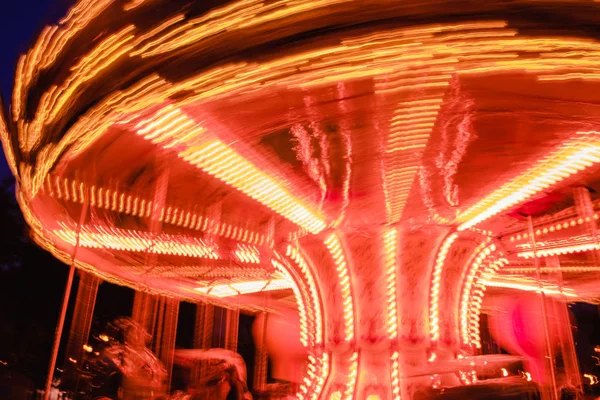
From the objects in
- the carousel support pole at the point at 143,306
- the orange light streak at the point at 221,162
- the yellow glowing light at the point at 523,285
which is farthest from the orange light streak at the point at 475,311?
the carousel support pole at the point at 143,306

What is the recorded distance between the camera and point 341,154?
4.77 meters

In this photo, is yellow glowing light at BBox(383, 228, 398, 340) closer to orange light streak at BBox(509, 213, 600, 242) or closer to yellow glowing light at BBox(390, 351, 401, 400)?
yellow glowing light at BBox(390, 351, 401, 400)

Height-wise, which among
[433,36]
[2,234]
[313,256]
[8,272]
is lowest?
[313,256]

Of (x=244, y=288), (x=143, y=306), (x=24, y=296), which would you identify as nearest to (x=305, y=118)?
(x=244, y=288)

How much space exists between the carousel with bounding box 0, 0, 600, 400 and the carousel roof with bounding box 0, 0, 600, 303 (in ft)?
0.05

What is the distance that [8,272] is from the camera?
18.3m

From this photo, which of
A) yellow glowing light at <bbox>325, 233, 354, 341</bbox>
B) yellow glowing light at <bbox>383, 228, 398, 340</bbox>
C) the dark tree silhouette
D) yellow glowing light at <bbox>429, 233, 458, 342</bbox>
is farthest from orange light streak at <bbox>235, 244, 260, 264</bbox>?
the dark tree silhouette

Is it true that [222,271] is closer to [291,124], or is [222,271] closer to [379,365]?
[379,365]

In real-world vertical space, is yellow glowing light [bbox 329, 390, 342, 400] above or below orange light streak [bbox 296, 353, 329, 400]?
below

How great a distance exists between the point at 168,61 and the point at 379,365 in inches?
144

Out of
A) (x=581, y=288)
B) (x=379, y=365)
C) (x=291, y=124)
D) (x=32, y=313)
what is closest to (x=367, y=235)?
(x=379, y=365)

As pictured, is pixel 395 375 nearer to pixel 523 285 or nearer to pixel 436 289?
pixel 436 289

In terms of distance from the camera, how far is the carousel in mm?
3236

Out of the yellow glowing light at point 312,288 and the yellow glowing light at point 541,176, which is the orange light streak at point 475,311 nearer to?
the yellow glowing light at point 541,176
